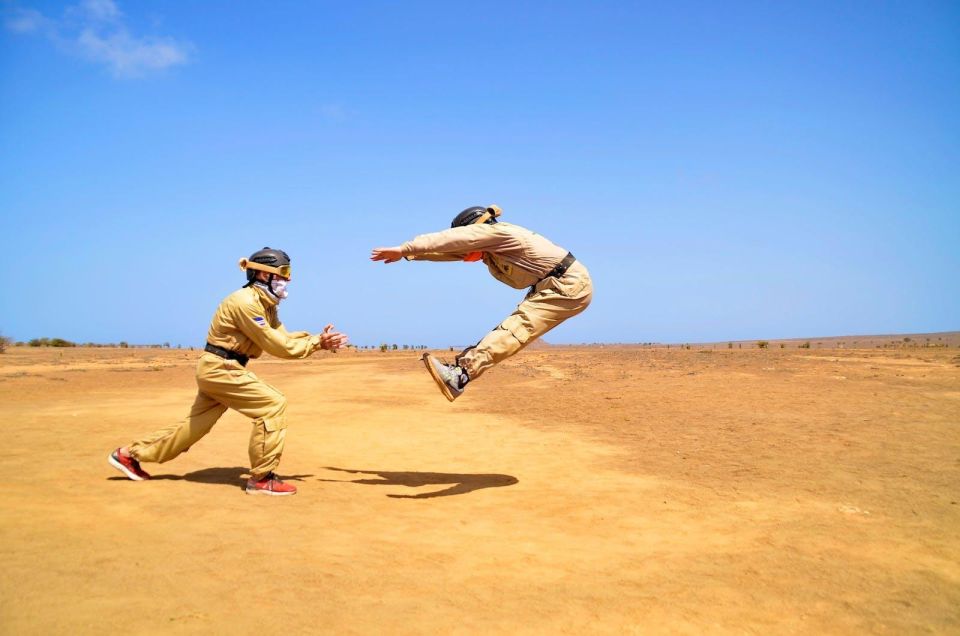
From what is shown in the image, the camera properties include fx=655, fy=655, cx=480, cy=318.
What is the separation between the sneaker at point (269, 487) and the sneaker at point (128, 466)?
1.08 meters

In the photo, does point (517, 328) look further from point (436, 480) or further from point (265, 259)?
point (265, 259)

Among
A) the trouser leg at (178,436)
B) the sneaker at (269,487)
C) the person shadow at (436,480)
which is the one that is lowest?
the person shadow at (436,480)

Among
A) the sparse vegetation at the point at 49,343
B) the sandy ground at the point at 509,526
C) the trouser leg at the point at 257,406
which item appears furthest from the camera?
the sparse vegetation at the point at 49,343

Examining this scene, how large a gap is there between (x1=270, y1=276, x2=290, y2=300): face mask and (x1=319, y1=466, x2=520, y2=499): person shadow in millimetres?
1900

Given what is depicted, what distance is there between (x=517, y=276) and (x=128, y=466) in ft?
13.4

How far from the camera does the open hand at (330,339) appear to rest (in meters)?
6.27

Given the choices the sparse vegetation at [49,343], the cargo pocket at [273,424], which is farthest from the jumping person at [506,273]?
the sparse vegetation at [49,343]

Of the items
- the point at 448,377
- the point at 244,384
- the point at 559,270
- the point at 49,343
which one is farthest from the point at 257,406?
the point at 49,343

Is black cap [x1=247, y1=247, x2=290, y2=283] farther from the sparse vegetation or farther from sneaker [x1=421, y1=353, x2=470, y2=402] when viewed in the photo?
the sparse vegetation

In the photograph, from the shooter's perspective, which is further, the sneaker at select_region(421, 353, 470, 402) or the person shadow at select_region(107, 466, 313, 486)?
the person shadow at select_region(107, 466, 313, 486)

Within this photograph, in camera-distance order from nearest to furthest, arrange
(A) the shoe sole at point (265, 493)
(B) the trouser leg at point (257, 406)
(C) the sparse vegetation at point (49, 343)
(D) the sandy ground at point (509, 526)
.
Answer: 1. (D) the sandy ground at point (509, 526)
2. (A) the shoe sole at point (265, 493)
3. (B) the trouser leg at point (257, 406)
4. (C) the sparse vegetation at point (49, 343)

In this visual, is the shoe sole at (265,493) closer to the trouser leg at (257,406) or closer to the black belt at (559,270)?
the trouser leg at (257,406)

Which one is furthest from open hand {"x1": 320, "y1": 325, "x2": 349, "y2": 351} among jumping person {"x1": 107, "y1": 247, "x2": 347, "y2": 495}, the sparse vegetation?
the sparse vegetation

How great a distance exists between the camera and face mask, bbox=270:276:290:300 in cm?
629
